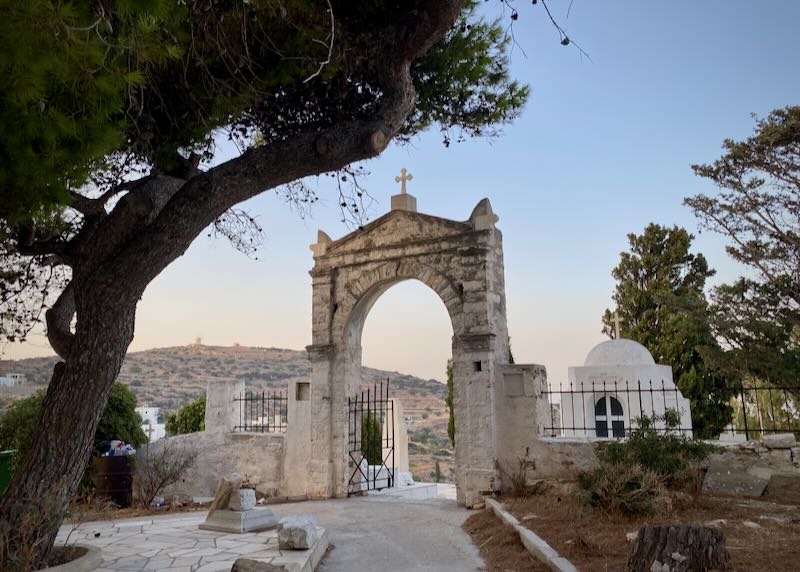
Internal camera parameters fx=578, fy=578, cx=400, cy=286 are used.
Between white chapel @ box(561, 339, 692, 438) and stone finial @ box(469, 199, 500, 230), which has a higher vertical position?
stone finial @ box(469, 199, 500, 230)

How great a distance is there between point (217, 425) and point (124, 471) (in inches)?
71.4

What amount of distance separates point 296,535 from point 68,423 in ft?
7.70

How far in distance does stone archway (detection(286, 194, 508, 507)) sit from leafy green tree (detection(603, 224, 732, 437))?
7.56 m

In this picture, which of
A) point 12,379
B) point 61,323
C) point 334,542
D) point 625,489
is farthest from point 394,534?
point 12,379

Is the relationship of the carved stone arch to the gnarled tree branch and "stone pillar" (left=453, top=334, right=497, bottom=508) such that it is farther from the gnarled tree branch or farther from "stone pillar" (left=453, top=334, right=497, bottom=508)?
the gnarled tree branch

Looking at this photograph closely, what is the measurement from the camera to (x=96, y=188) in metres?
5.64

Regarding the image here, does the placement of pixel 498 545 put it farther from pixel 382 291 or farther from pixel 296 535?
pixel 382 291

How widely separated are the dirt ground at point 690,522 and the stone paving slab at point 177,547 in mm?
2299

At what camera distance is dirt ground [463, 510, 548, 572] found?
5102mm

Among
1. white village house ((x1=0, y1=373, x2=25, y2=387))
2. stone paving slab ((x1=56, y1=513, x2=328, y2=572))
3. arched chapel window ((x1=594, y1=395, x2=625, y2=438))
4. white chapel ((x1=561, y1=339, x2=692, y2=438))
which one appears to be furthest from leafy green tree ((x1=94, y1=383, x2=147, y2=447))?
arched chapel window ((x1=594, y1=395, x2=625, y2=438))

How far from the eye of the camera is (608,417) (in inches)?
521

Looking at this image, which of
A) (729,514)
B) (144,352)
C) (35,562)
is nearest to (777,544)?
(729,514)

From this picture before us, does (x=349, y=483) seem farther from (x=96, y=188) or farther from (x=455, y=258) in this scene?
(x=96, y=188)

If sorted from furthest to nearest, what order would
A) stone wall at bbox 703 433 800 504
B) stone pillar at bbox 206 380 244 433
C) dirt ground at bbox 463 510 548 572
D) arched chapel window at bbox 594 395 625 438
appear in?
arched chapel window at bbox 594 395 625 438 → stone pillar at bbox 206 380 244 433 → stone wall at bbox 703 433 800 504 → dirt ground at bbox 463 510 548 572
